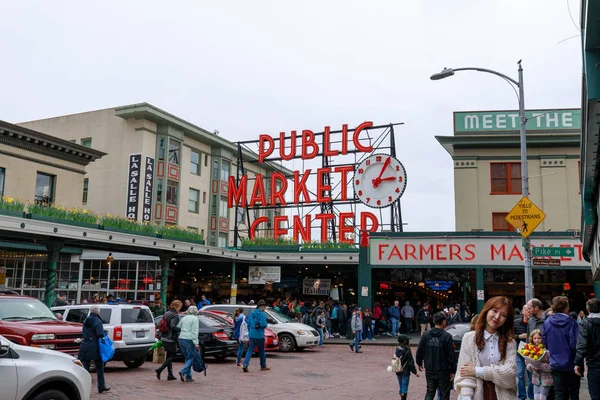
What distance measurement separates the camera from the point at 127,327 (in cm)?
1579

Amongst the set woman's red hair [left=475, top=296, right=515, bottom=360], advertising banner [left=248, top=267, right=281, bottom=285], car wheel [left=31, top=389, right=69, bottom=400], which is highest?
advertising banner [left=248, top=267, right=281, bottom=285]

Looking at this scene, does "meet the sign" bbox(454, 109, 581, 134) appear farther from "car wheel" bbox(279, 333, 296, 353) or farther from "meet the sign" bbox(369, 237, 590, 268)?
"car wheel" bbox(279, 333, 296, 353)

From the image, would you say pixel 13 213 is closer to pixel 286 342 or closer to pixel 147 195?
pixel 286 342

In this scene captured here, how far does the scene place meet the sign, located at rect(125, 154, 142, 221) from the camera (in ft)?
131

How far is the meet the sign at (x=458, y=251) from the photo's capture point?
102 ft

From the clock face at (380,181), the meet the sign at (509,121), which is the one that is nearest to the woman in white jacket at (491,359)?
the meet the sign at (509,121)

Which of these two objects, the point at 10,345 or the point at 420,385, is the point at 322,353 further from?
the point at 10,345

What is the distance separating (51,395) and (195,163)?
140 ft

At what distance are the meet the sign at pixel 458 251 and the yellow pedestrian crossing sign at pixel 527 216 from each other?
16665mm

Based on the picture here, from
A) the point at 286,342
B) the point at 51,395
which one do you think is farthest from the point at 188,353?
the point at 286,342

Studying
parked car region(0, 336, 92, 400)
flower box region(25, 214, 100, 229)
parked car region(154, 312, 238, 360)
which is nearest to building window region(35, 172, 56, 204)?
flower box region(25, 214, 100, 229)

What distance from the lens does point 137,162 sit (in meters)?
40.4

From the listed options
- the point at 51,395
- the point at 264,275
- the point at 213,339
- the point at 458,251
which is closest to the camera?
the point at 51,395

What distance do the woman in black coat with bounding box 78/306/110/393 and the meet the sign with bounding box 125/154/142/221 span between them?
90.9 feet
